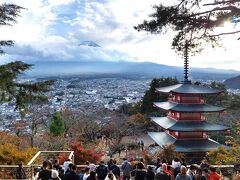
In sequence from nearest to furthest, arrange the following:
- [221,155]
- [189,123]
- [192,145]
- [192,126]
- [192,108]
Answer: [221,155], [192,145], [192,126], [189,123], [192,108]

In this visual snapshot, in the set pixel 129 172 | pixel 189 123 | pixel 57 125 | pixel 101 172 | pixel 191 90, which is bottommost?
pixel 57 125

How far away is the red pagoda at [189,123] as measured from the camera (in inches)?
1114

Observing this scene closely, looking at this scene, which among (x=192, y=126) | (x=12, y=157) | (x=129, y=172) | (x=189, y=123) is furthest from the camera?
(x=189, y=123)

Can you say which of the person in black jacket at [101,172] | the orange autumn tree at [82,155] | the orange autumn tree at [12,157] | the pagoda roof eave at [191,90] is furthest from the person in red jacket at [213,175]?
the pagoda roof eave at [191,90]

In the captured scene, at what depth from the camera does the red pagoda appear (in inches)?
1114

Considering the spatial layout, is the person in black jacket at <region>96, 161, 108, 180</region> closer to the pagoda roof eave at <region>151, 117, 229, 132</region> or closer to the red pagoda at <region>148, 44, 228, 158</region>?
the red pagoda at <region>148, 44, 228, 158</region>

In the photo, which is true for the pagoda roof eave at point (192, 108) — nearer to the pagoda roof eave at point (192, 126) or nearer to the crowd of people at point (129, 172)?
the pagoda roof eave at point (192, 126)

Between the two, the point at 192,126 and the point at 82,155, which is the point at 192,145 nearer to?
the point at 192,126

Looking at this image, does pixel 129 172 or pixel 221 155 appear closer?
pixel 129 172

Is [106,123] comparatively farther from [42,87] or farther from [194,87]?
[42,87]

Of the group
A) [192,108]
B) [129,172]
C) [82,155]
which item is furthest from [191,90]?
[129,172]

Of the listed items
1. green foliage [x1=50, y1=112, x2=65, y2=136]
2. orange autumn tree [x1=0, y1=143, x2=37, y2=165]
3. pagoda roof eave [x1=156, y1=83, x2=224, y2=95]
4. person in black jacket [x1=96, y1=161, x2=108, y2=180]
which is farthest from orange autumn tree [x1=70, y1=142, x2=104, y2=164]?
green foliage [x1=50, y1=112, x2=65, y2=136]

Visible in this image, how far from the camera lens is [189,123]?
29797 millimetres

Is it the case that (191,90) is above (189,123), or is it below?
above
